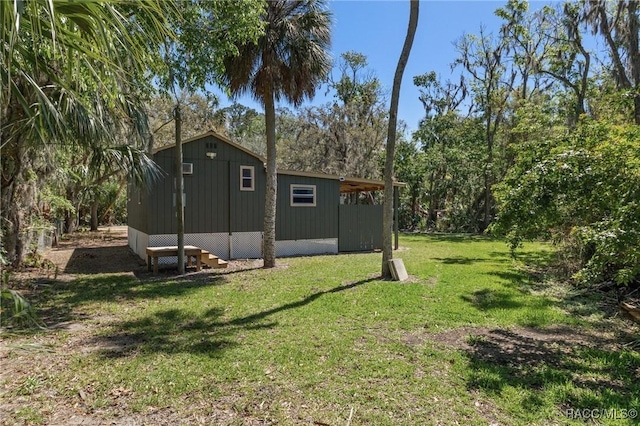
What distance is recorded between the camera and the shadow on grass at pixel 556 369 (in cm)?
328

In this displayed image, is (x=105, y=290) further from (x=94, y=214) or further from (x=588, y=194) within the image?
(x=94, y=214)

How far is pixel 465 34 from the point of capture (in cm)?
2434

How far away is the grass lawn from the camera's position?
3059 mm

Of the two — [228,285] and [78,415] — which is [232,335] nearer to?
[78,415]

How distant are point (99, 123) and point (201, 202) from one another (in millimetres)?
5670

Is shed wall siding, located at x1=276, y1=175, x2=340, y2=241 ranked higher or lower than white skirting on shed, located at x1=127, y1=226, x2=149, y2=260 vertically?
higher

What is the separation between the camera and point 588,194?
4.42 metres

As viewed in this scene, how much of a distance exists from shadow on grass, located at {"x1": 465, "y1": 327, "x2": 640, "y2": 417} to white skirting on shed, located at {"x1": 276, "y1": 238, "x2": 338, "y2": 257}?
8.06 metres

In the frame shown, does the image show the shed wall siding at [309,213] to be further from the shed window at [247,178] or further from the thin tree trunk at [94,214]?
the thin tree trunk at [94,214]

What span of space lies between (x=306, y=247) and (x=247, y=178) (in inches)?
119

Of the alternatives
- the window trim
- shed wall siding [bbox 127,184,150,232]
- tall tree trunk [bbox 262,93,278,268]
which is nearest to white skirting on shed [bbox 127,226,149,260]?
shed wall siding [bbox 127,184,150,232]

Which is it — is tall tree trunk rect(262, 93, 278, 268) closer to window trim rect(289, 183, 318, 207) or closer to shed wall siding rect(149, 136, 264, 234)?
shed wall siding rect(149, 136, 264, 234)

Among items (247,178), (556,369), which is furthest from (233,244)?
(556,369)

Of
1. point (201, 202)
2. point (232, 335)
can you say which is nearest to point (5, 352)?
point (232, 335)
